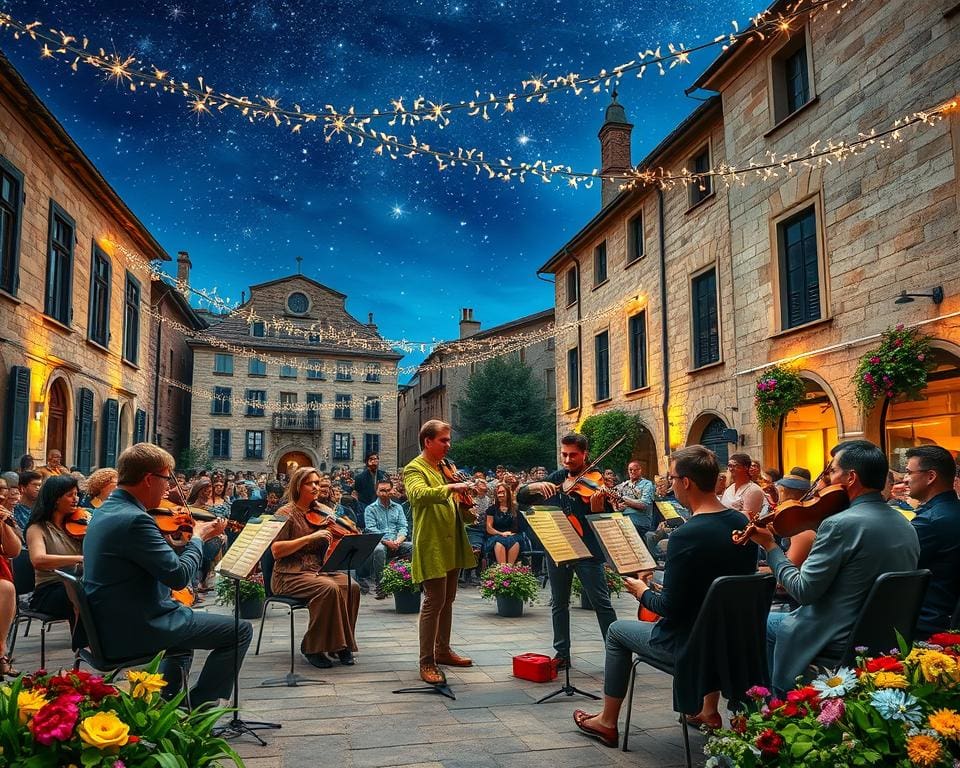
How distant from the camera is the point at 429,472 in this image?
5305 mm

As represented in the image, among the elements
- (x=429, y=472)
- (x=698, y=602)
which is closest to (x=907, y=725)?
(x=698, y=602)

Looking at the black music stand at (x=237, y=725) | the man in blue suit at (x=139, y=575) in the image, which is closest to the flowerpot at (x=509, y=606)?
the black music stand at (x=237, y=725)

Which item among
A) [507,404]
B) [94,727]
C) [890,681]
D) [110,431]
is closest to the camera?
[94,727]

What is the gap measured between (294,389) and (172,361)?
890cm

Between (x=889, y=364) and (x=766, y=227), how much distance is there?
3.83 metres

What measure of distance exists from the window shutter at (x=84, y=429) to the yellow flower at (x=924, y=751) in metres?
15.9

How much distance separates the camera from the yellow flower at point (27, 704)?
1.98 meters

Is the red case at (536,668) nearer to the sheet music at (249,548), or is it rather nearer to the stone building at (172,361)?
the sheet music at (249,548)

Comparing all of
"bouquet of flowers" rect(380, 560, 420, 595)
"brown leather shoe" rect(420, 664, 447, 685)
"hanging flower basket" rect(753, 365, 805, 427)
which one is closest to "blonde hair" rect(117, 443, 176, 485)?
"brown leather shoe" rect(420, 664, 447, 685)

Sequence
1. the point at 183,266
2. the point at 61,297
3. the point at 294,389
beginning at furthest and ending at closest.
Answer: the point at 294,389, the point at 183,266, the point at 61,297

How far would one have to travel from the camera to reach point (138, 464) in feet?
12.4

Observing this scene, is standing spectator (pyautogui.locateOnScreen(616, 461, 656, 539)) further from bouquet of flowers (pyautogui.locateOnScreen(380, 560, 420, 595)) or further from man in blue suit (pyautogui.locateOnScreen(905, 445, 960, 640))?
man in blue suit (pyautogui.locateOnScreen(905, 445, 960, 640))

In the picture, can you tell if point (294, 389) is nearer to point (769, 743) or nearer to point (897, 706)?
point (769, 743)

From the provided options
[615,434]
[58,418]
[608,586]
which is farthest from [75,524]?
[615,434]
